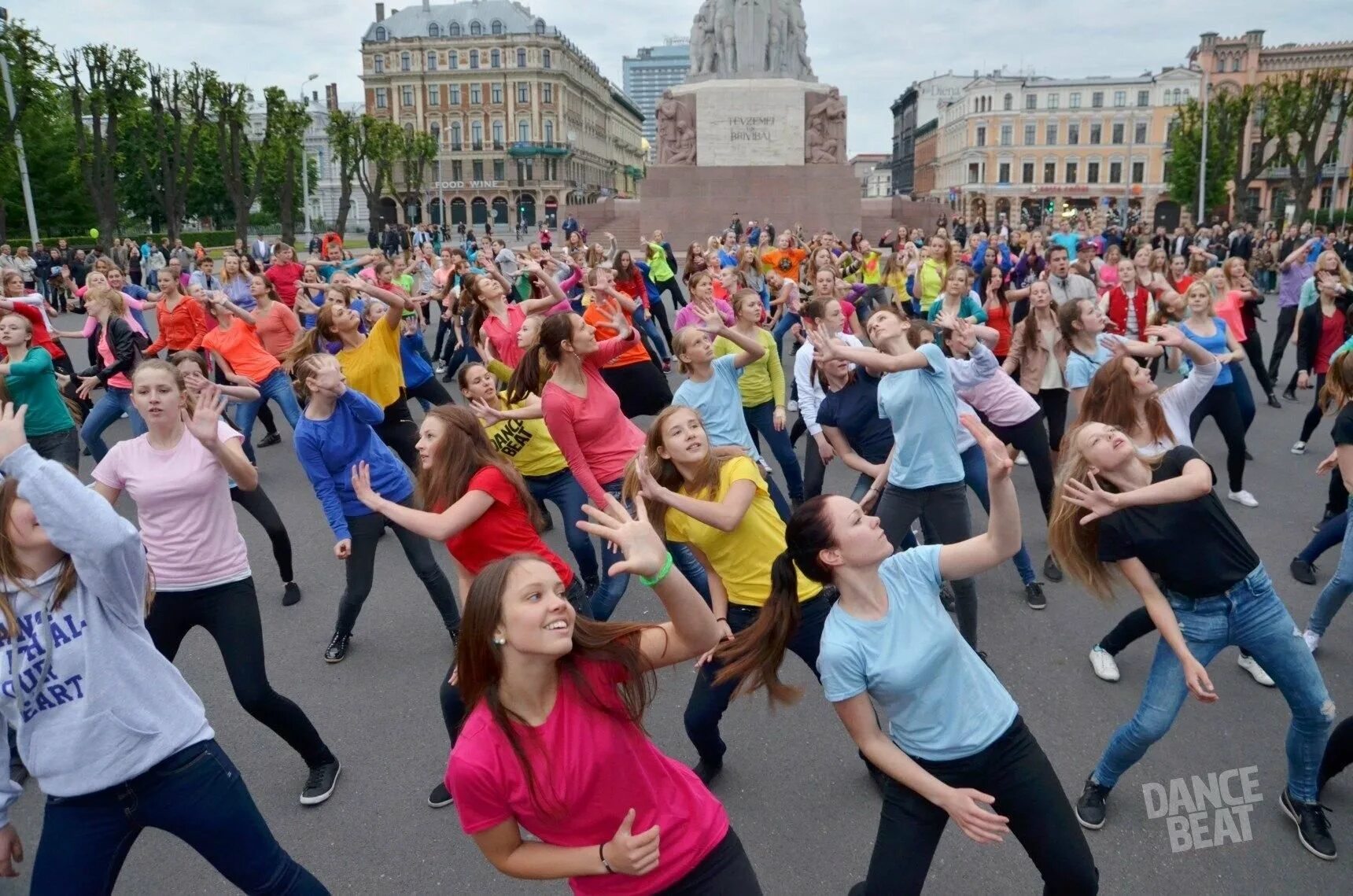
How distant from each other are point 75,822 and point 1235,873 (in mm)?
3659

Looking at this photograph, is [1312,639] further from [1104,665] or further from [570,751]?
[570,751]

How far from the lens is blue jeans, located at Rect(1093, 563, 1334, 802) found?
10.7 feet

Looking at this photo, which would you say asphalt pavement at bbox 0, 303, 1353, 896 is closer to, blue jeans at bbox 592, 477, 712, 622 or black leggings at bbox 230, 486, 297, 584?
black leggings at bbox 230, 486, 297, 584

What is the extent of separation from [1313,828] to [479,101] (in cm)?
10402

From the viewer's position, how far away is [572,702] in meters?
2.21

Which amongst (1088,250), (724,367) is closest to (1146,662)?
(724,367)

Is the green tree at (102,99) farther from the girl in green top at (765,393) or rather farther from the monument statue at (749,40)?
the girl in green top at (765,393)

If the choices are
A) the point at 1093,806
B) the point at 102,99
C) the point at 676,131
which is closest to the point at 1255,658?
the point at 1093,806

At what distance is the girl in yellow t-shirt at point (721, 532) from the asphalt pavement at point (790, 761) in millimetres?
614

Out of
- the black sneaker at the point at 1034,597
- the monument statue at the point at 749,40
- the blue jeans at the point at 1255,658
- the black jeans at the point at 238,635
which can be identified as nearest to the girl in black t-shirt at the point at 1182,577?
the blue jeans at the point at 1255,658

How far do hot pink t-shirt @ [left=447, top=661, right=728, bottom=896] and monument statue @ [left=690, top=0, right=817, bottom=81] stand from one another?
31.4 m

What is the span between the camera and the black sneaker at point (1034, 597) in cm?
564

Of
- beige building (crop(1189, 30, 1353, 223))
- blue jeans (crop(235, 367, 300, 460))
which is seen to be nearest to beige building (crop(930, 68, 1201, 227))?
beige building (crop(1189, 30, 1353, 223))

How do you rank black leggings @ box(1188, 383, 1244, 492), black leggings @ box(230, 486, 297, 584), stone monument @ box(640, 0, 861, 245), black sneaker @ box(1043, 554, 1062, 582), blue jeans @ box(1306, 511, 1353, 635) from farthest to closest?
1. stone monument @ box(640, 0, 861, 245)
2. black leggings @ box(1188, 383, 1244, 492)
3. black sneaker @ box(1043, 554, 1062, 582)
4. black leggings @ box(230, 486, 297, 584)
5. blue jeans @ box(1306, 511, 1353, 635)
